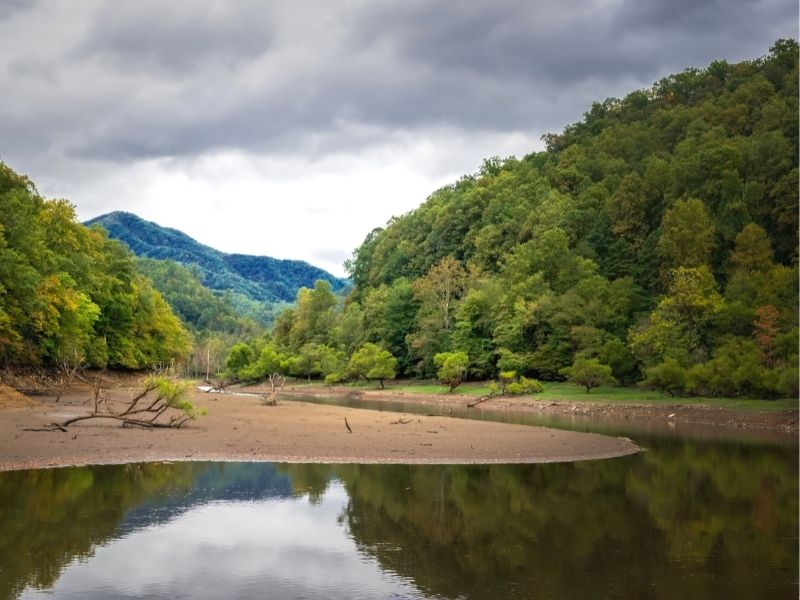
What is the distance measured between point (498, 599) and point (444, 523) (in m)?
6.70


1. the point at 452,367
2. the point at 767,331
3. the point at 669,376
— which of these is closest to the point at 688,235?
the point at 767,331

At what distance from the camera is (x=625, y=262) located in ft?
329

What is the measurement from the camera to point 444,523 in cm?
2039

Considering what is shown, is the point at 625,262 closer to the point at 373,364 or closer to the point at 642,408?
the point at 373,364

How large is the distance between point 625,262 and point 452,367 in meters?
32.0

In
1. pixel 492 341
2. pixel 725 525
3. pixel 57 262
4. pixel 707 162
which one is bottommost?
pixel 725 525

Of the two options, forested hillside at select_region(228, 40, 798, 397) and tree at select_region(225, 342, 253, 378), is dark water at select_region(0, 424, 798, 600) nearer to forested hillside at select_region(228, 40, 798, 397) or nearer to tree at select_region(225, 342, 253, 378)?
forested hillside at select_region(228, 40, 798, 397)

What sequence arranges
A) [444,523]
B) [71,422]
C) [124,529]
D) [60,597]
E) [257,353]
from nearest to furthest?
[60,597], [124,529], [444,523], [71,422], [257,353]

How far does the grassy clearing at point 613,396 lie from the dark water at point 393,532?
29539 millimetres

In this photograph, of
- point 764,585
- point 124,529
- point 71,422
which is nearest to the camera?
point 764,585

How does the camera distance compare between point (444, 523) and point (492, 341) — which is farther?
point (492, 341)

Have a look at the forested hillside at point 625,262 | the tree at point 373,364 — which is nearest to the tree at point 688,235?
the forested hillside at point 625,262

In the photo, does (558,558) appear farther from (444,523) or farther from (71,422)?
(71,422)

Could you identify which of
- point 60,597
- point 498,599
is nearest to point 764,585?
point 498,599
